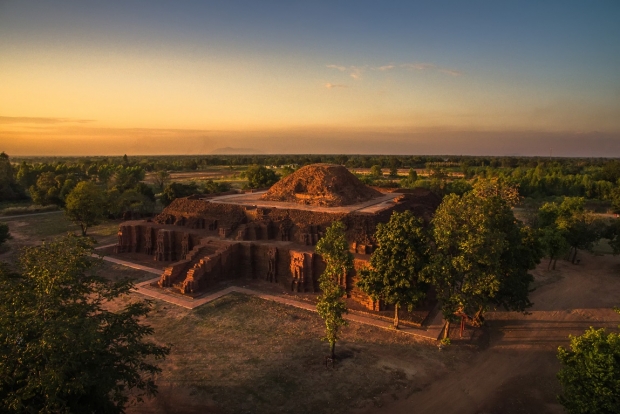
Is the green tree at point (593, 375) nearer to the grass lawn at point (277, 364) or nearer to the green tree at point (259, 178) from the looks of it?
the grass lawn at point (277, 364)

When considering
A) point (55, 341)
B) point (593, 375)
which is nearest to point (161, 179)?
point (55, 341)

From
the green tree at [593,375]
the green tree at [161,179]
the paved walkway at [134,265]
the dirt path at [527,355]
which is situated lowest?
the dirt path at [527,355]

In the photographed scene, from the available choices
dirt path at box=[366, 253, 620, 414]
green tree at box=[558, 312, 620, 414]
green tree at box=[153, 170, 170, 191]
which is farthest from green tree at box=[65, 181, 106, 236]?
green tree at box=[558, 312, 620, 414]

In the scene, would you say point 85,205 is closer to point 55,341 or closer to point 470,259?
point 55,341

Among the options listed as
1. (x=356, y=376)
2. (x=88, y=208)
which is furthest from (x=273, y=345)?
(x=88, y=208)

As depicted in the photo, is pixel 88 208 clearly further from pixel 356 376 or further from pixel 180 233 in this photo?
pixel 356 376

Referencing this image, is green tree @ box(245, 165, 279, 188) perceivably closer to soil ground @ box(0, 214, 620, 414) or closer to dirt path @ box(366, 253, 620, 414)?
soil ground @ box(0, 214, 620, 414)

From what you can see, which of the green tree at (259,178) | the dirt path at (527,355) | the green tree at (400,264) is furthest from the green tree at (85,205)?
the dirt path at (527,355)
